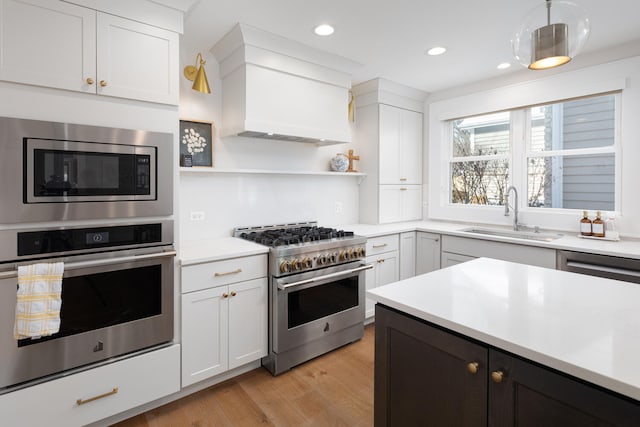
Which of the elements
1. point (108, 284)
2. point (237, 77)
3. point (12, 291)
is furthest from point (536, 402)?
point (237, 77)

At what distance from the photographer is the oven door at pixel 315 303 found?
2426mm

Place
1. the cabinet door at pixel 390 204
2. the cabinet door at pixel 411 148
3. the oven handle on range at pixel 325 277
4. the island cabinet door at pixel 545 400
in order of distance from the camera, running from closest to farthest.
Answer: the island cabinet door at pixel 545 400 → the oven handle on range at pixel 325 277 → the cabinet door at pixel 390 204 → the cabinet door at pixel 411 148

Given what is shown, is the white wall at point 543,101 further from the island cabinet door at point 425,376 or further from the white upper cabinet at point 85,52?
the white upper cabinet at point 85,52

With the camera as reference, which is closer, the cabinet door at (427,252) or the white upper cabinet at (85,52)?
the white upper cabinet at (85,52)

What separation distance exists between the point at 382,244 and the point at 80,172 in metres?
2.45

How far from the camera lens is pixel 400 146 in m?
3.92

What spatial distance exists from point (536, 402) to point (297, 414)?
1504mm

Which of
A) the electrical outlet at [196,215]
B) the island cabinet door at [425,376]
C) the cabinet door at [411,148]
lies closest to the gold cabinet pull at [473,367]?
the island cabinet door at [425,376]

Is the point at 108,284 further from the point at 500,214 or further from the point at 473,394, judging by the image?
the point at 500,214

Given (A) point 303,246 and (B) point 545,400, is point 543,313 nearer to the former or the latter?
(B) point 545,400

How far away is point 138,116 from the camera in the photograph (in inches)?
77.0

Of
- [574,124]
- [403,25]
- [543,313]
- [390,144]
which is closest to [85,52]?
[403,25]

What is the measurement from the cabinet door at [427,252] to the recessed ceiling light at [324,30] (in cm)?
214

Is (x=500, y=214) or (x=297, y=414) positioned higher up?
(x=500, y=214)
